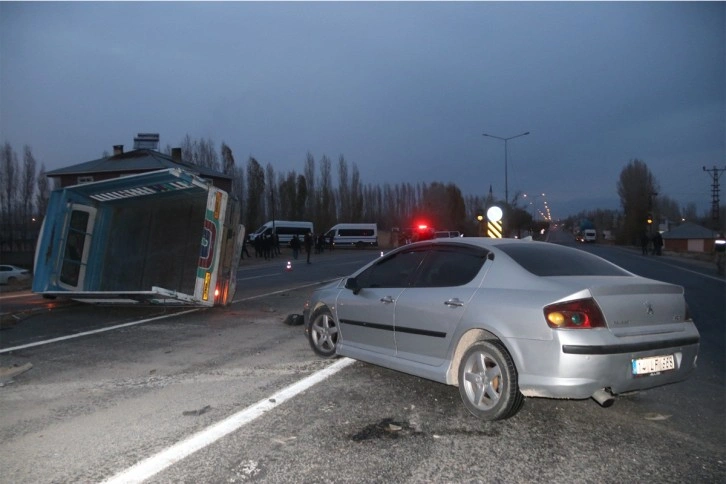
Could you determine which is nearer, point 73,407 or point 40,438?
point 40,438

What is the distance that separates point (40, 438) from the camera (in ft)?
14.5

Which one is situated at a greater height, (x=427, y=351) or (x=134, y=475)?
(x=427, y=351)

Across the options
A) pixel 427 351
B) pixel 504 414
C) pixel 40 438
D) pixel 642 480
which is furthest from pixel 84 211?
pixel 642 480

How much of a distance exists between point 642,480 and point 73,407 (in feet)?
14.8

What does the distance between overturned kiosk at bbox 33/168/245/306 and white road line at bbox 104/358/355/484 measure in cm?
512

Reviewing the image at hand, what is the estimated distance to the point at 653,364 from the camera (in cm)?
453

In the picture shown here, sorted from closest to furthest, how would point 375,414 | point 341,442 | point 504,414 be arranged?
1. point 341,442
2. point 504,414
3. point 375,414

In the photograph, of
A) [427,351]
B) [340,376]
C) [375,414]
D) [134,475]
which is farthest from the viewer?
[340,376]

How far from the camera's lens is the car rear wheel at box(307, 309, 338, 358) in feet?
22.5

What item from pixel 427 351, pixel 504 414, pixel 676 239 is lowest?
pixel 504 414

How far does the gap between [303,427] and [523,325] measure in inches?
73.1

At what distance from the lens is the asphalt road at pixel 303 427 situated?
3809mm

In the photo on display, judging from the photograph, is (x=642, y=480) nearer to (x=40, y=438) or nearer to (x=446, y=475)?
(x=446, y=475)

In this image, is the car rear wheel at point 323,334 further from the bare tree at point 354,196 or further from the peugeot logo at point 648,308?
the bare tree at point 354,196
